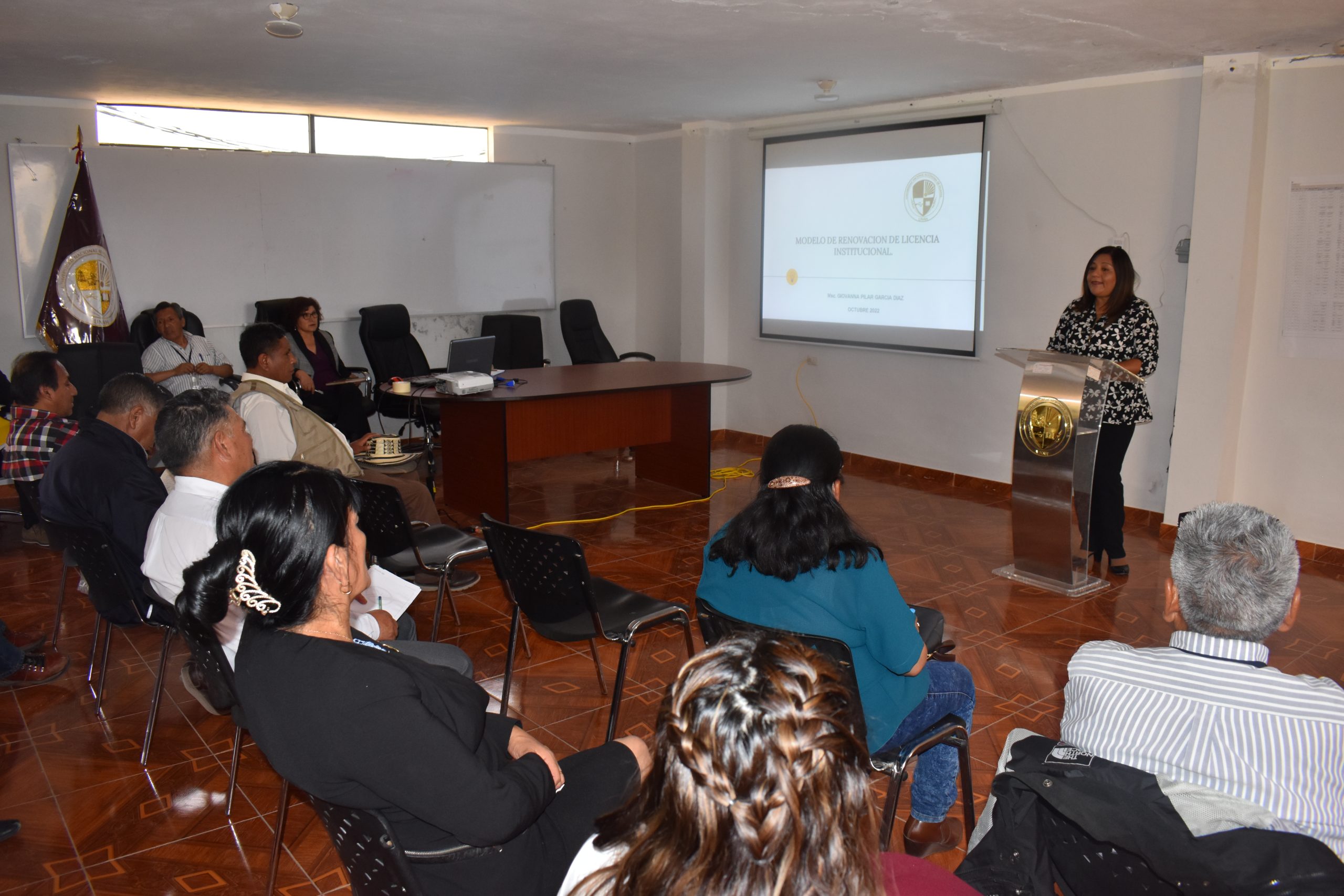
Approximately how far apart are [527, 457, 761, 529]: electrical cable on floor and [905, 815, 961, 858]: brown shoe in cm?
263

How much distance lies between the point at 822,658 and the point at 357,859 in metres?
0.91

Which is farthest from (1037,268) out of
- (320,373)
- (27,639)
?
(27,639)

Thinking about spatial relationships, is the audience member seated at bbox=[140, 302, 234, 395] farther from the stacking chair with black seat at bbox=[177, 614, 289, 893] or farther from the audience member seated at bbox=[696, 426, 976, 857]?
the audience member seated at bbox=[696, 426, 976, 857]

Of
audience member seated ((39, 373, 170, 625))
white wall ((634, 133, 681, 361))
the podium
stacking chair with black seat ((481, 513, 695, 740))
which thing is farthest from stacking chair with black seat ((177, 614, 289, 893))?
white wall ((634, 133, 681, 361))

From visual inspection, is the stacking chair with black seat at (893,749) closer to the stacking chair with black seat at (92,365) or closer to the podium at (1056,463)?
the podium at (1056,463)

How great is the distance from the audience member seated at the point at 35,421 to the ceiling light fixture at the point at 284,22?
1.83 meters

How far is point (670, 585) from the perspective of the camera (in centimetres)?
453

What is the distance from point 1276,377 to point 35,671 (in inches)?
227

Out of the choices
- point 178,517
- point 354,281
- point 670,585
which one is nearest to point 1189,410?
point 670,585

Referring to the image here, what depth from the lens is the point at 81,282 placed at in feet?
20.6

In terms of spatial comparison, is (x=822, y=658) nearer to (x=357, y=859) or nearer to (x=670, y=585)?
(x=357, y=859)

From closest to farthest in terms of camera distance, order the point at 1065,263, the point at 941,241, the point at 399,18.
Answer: the point at 399,18, the point at 1065,263, the point at 941,241

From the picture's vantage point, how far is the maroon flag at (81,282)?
245 inches

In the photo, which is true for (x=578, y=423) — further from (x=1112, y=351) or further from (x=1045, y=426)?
(x=1112, y=351)
